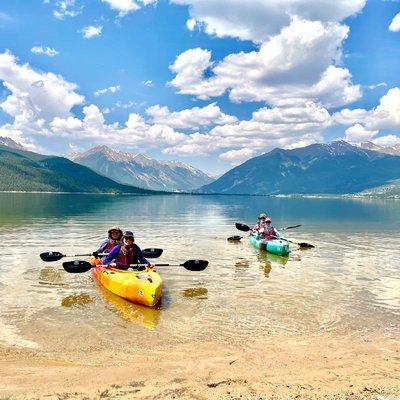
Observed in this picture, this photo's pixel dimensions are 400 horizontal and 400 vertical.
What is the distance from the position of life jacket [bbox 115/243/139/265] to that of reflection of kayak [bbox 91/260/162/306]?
615 millimetres

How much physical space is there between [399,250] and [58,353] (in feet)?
111

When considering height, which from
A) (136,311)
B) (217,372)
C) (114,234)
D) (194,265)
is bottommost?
(136,311)

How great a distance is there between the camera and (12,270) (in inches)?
1033

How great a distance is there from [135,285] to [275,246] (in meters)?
18.0

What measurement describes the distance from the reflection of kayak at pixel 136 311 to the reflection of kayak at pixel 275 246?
56.6 ft

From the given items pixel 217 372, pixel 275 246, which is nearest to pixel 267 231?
pixel 275 246

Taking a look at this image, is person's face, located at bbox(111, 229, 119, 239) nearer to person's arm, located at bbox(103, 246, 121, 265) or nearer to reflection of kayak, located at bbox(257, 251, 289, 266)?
person's arm, located at bbox(103, 246, 121, 265)

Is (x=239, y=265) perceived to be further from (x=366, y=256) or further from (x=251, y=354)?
(x=251, y=354)

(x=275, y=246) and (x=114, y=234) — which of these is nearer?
(x=114, y=234)

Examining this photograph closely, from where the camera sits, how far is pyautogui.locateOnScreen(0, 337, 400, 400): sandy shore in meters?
10.5

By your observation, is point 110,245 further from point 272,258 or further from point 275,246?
point 275,246

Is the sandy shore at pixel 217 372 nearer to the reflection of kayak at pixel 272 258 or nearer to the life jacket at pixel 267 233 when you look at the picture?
the reflection of kayak at pixel 272 258

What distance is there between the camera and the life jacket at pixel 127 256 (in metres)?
21.7

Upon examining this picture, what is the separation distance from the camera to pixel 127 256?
71.2 ft
